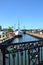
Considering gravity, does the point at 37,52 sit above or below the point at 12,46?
below

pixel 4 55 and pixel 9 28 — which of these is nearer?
pixel 4 55

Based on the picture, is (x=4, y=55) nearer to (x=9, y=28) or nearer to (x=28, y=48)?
(x=28, y=48)

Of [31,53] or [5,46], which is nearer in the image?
[5,46]

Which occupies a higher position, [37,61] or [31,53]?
[31,53]

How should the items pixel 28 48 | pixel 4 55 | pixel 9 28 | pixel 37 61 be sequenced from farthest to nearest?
1. pixel 9 28
2. pixel 37 61
3. pixel 28 48
4. pixel 4 55

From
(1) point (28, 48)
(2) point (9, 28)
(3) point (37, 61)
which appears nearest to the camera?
(1) point (28, 48)

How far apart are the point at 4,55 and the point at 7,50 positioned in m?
0.14

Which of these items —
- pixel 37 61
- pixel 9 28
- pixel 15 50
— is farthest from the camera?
pixel 9 28

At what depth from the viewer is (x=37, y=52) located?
381 cm

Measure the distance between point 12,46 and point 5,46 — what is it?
25cm

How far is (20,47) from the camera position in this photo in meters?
3.46

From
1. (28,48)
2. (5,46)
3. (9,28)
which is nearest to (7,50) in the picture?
(5,46)

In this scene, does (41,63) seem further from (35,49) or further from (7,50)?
(7,50)

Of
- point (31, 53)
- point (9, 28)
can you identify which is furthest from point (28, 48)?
point (9, 28)
